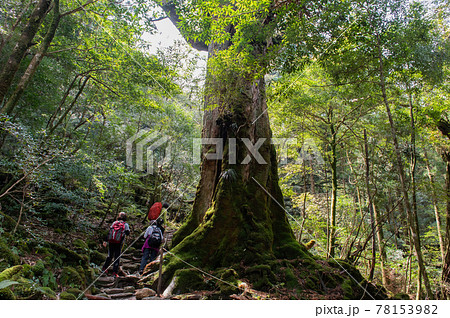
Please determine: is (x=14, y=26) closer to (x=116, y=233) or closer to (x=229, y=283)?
(x=116, y=233)

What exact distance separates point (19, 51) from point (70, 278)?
4421 mm

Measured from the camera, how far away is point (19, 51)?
4.42 m

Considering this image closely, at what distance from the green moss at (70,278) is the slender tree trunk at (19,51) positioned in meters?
3.20

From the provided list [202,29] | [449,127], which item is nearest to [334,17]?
[202,29]

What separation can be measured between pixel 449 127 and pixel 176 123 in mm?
10552

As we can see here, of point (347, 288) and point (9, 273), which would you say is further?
point (347, 288)

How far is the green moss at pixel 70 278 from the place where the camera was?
170 inches

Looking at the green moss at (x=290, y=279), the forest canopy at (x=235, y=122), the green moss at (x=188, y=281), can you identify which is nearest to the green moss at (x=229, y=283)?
the forest canopy at (x=235, y=122)

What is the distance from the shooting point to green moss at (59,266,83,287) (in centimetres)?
431

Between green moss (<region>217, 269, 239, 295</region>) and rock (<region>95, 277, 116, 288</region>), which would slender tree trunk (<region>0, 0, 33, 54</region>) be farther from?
green moss (<region>217, 269, 239, 295</region>)

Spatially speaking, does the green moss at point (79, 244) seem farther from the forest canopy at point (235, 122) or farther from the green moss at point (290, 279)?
the green moss at point (290, 279)

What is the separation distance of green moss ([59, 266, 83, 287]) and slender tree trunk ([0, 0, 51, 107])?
3204 millimetres

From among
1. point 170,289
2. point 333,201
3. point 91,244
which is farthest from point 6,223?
point 333,201
